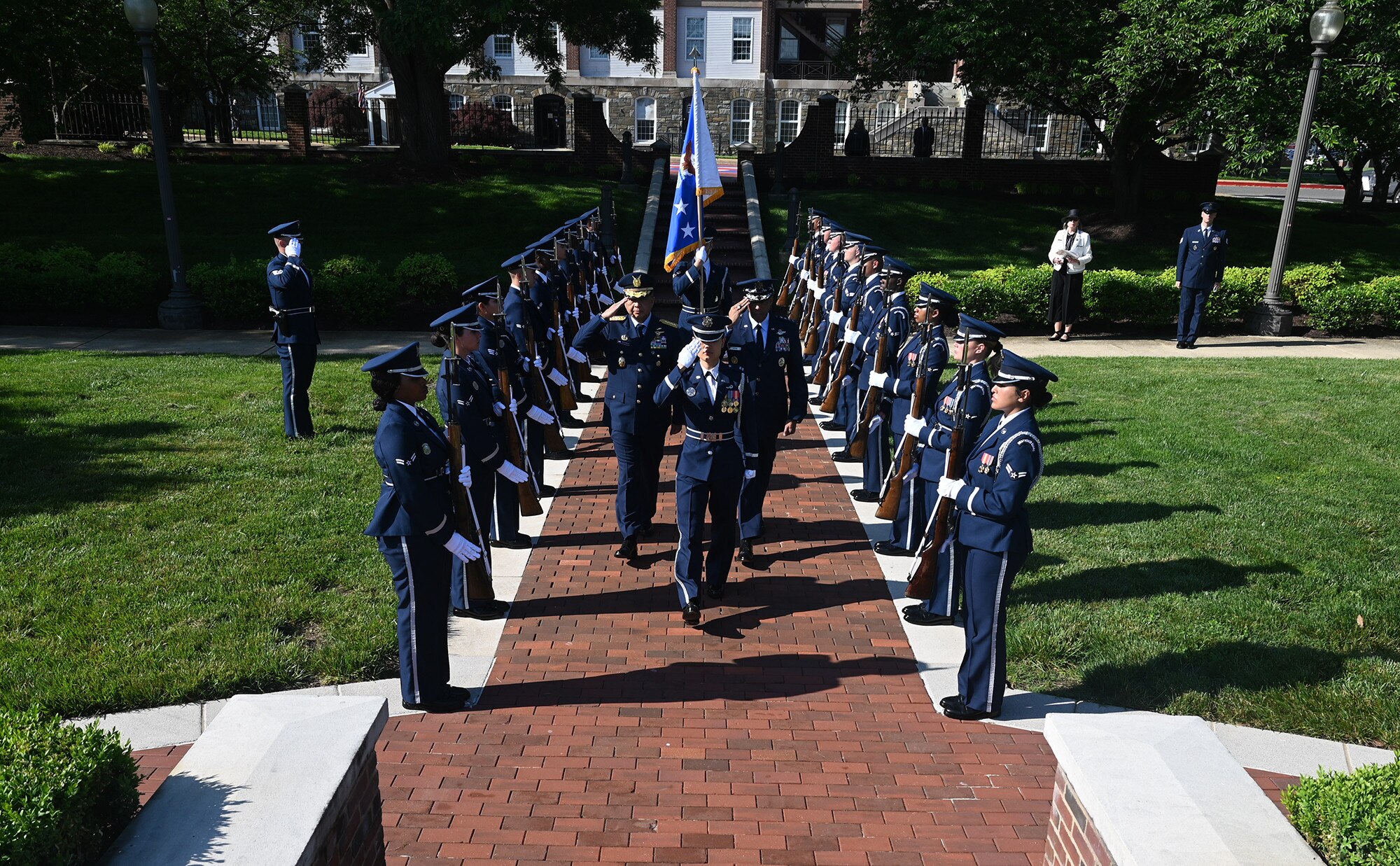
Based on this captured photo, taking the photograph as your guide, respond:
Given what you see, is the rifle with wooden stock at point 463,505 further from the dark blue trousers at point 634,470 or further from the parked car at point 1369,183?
the parked car at point 1369,183

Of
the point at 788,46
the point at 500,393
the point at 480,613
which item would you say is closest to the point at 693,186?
the point at 500,393

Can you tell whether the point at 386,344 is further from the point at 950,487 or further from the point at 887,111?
the point at 887,111

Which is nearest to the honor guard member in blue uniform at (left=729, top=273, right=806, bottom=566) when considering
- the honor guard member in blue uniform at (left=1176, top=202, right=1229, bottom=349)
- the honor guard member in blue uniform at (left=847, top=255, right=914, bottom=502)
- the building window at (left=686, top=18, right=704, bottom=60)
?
the honor guard member in blue uniform at (left=847, top=255, right=914, bottom=502)

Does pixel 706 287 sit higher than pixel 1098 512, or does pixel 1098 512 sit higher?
pixel 706 287

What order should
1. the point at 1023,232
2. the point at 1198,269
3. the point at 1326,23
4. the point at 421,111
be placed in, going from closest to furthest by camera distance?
the point at 1326,23 → the point at 1198,269 → the point at 1023,232 → the point at 421,111

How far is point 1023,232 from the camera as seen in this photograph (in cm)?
2398

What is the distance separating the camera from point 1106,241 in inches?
938

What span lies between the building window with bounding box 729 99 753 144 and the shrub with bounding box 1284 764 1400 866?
4457 cm

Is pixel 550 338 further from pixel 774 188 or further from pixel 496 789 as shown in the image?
pixel 774 188

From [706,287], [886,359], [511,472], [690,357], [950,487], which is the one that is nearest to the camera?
[950,487]

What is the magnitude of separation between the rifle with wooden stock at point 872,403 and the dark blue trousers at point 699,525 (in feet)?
7.76

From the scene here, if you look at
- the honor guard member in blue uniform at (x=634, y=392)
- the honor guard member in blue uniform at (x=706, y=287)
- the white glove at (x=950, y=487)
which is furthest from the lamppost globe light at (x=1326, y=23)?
the white glove at (x=950, y=487)

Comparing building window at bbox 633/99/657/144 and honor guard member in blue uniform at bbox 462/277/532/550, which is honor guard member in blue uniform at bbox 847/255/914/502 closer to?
honor guard member in blue uniform at bbox 462/277/532/550

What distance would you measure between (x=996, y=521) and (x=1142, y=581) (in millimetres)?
2525
